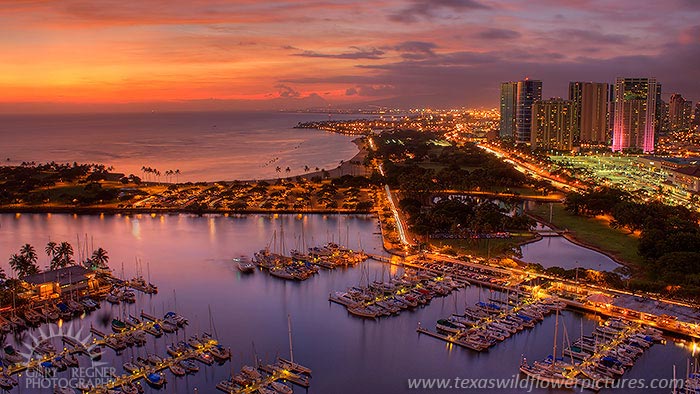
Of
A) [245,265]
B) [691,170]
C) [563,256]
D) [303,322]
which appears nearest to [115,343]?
[303,322]

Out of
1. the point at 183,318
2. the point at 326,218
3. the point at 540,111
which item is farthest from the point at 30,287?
the point at 540,111

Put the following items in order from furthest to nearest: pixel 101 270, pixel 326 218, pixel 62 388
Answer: pixel 326 218 → pixel 101 270 → pixel 62 388

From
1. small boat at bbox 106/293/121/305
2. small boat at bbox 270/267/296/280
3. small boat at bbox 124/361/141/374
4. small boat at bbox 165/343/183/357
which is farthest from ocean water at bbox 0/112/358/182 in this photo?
small boat at bbox 124/361/141/374

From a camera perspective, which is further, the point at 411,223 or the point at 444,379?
the point at 411,223

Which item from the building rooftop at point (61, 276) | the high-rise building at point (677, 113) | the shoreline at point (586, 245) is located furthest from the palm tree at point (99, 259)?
the high-rise building at point (677, 113)

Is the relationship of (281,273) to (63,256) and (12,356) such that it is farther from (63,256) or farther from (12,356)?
(12,356)

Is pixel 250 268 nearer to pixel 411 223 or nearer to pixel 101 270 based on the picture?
pixel 101 270

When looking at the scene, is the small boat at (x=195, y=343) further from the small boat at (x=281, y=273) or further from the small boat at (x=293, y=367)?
the small boat at (x=281, y=273)
